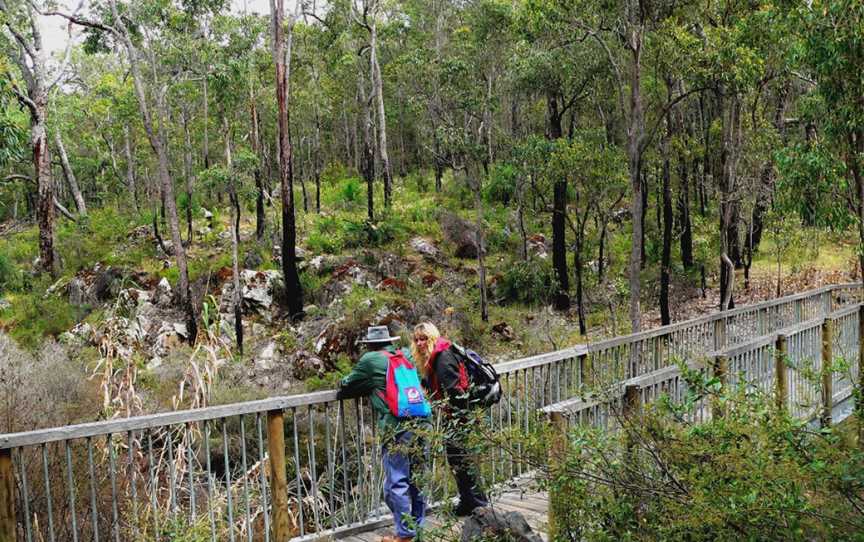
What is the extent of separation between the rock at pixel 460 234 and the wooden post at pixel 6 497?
2443cm

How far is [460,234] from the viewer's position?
94.0 ft

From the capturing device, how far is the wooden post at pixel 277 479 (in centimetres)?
488

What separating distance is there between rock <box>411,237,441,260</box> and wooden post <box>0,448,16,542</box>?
23.0m

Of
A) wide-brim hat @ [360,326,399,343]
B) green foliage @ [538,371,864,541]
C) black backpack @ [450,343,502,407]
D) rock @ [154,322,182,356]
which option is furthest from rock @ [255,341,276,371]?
green foliage @ [538,371,864,541]

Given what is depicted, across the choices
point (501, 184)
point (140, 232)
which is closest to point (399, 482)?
point (501, 184)

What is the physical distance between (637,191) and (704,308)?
32.1 feet

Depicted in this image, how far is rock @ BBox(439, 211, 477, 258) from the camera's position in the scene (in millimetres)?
28266

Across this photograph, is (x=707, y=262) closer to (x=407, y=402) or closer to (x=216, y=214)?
(x=216, y=214)

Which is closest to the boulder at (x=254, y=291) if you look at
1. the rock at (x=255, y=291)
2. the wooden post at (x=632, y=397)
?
the rock at (x=255, y=291)

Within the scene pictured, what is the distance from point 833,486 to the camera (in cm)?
313

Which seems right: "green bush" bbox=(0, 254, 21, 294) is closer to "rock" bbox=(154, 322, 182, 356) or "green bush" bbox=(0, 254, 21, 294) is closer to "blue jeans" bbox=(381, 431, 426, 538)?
"rock" bbox=(154, 322, 182, 356)

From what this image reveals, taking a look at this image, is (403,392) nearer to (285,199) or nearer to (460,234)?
(285,199)

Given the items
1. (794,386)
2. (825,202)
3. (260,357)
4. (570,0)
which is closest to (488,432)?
(794,386)

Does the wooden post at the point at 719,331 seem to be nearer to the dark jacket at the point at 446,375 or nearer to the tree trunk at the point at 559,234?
the dark jacket at the point at 446,375
